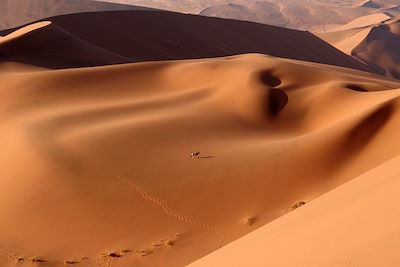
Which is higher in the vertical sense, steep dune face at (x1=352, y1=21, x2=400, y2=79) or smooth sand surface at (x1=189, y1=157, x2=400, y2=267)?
steep dune face at (x1=352, y1=21, x2=400, y2=79)

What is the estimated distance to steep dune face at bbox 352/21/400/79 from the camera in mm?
44594

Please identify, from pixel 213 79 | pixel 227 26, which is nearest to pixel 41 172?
pixel 213 79

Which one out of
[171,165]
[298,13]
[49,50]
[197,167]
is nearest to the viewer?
[197,167]

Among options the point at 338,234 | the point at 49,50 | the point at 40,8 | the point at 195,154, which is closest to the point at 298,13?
the point at 40,8

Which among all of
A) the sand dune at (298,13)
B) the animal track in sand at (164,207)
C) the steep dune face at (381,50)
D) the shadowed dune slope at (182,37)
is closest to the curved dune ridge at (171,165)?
the animal track in sand at (164,207)

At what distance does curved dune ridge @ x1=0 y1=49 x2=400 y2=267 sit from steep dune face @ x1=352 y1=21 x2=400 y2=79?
3308 cm

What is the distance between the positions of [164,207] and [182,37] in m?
23.5

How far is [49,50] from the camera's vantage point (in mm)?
20453

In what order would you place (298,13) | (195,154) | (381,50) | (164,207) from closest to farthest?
(164,207), (195,154), (381,50), (298,13)

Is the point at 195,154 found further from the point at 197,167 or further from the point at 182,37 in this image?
the point at 182,37

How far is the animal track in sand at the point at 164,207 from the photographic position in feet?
24.1

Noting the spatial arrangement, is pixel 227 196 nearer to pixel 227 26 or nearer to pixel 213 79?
Answer: pixel 213 79

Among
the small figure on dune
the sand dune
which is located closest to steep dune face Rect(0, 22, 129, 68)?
the small figure on dune

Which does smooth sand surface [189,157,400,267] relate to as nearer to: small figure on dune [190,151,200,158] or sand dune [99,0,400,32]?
small figure on dune [190,151,200,158]
